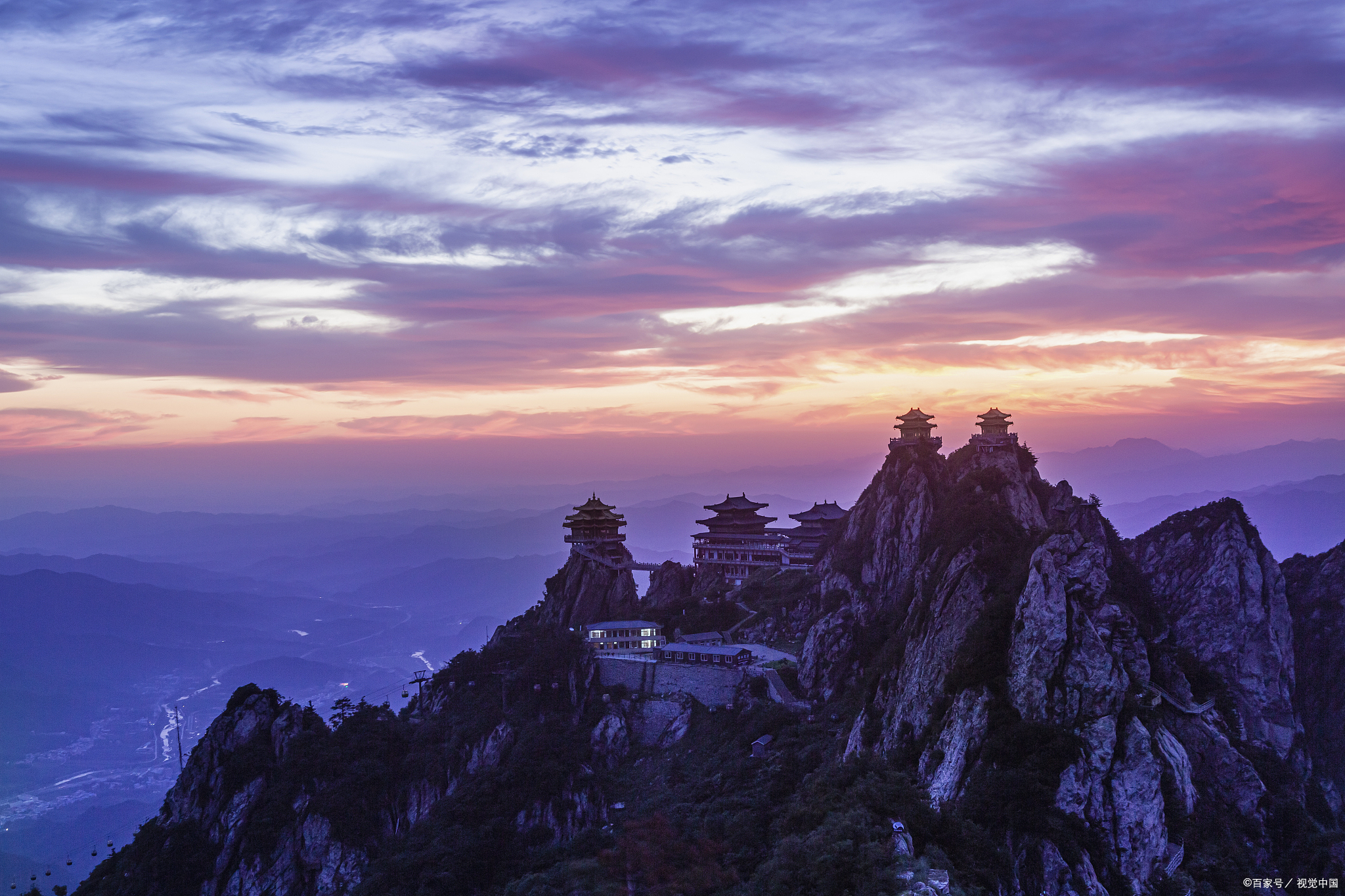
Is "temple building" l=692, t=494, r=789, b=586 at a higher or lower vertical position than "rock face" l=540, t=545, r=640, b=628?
higher

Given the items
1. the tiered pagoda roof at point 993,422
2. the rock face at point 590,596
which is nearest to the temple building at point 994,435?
the tiered pagoda roof at point 993,422

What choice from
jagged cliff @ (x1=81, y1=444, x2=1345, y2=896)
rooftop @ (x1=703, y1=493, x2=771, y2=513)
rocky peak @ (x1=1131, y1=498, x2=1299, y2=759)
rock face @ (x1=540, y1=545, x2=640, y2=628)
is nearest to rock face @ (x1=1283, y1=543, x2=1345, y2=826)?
jagged cliff @ (x1=81, y1=444, x2=1345, y2=896)

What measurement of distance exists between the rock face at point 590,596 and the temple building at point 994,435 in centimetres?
2880

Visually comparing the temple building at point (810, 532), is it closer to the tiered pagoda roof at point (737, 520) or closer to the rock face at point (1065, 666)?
the tiered pagoda roof at point (737, 520)

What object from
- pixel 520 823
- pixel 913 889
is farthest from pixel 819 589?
pixel 913 889

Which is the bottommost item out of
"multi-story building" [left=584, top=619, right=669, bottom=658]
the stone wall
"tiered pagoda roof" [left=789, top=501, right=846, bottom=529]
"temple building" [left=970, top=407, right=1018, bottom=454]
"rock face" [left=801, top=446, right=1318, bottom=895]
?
the stone wall

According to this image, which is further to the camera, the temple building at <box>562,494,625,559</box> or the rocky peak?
the temple building at <box>562,494,625,559</box>

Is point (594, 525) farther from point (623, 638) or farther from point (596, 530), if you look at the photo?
point (623, 638)

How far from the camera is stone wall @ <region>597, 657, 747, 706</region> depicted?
64938 millimetres

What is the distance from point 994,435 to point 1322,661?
23423 mm

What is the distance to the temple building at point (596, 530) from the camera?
3602 inches

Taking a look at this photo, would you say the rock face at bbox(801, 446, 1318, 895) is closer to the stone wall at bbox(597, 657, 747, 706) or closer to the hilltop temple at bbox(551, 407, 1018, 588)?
the stone wall at bbox(597, 657, 747, 706)

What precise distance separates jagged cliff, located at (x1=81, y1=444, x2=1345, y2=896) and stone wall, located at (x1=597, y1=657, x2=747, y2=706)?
3.68 feet

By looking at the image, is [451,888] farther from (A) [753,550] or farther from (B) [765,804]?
(A) [753,550]
